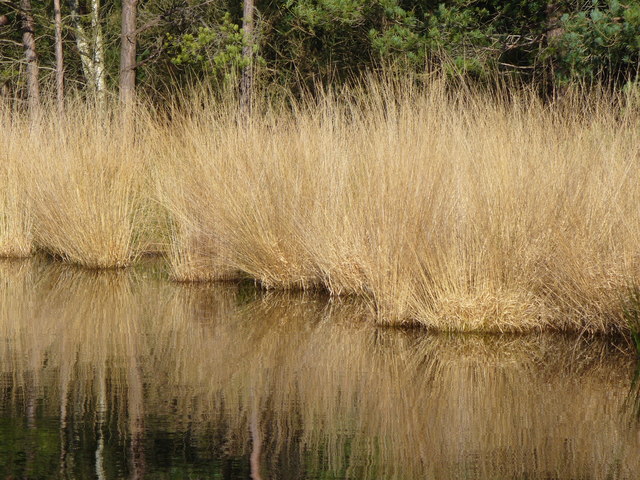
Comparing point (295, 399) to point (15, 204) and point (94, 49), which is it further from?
point (94, 49)

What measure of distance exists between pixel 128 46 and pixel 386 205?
9.55 metres

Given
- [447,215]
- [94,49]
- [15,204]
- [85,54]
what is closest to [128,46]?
[94,49]

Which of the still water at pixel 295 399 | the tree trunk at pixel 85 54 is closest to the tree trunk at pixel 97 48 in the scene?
the tree trunk at pixel 85 54

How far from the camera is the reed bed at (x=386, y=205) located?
20.3 feet

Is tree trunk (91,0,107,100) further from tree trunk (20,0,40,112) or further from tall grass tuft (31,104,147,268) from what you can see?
tall grass tuft (31,104,147,268)

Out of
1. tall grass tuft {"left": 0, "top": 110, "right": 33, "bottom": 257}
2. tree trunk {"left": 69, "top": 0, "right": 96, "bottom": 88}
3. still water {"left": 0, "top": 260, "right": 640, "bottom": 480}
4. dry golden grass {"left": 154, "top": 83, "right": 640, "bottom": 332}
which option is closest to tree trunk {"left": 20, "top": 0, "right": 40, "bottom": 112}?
tree trunk {"left": 69, "top": 0, "right": 96, "bottom": 88}

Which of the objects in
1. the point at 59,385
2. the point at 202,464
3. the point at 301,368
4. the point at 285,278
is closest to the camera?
the point at 202,464

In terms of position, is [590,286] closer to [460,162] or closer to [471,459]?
[460,162]

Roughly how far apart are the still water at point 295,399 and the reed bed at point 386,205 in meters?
0.31

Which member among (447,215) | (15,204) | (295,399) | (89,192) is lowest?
(295,399)

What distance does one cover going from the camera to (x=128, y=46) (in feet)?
50.0

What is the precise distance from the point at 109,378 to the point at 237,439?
1257 millimetres

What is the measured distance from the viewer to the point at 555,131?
742cm

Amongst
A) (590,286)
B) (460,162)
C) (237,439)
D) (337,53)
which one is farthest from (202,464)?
(337,53)
